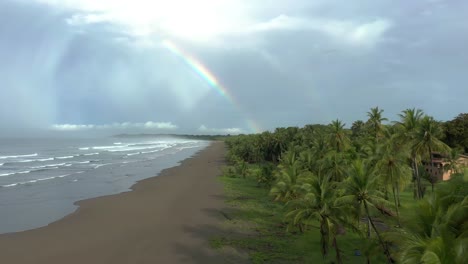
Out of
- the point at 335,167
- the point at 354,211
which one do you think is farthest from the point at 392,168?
the point at 354,211

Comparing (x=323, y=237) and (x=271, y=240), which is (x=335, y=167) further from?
(x=323, y=237)

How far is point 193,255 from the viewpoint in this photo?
25688 mm

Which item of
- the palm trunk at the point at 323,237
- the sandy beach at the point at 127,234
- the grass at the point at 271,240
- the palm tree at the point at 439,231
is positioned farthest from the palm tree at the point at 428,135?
the palm tree at the point at 439,231

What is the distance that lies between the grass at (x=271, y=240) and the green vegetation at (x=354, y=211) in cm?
8

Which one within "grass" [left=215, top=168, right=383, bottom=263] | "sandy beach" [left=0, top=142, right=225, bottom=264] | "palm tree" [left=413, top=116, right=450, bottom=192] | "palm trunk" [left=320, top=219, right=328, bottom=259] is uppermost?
"palm tree" [left=413, top=116, right=450, bottom=192]

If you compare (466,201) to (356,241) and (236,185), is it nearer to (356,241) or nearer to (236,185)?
(356,241)

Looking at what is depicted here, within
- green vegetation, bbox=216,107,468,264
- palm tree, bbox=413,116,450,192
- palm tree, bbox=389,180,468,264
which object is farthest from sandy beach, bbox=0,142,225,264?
palm tree, bbox=413,116,450,192

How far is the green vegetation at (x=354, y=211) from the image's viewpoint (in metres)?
13.4

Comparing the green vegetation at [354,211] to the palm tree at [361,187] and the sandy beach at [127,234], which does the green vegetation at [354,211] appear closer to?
the palm tree at [361,187]

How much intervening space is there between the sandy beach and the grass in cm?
208

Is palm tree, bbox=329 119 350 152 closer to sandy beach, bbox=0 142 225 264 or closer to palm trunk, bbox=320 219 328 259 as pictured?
sandy beach, bbox=0 142 225 264

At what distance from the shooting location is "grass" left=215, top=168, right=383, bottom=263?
26109 mm

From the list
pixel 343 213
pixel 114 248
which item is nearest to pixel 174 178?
pixel 114 248

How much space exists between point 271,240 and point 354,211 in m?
8.51
